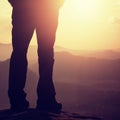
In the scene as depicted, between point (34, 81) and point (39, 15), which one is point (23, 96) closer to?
point (39, 15)

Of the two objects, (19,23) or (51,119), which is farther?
(19,23)

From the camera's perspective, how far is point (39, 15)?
10766 millimetres

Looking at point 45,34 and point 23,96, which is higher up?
point 45,34

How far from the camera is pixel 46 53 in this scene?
10969mm

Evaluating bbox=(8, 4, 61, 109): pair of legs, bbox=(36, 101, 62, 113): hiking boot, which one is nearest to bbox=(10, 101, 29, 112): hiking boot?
bbox=(8, 4, 61, 109): pair of legs

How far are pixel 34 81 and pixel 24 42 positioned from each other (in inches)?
1159

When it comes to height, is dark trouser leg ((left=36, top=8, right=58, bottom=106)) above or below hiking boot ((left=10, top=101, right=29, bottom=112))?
above

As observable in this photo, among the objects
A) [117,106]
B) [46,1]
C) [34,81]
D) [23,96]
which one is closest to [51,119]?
[23,96]

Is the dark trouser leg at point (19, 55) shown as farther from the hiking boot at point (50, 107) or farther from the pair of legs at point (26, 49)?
the hiking boot at point (50, 107)

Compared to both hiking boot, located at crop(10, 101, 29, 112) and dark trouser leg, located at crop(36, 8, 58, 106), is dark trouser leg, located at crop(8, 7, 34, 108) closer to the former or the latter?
hiking boot, located at crop(10, 101, 29, 112)

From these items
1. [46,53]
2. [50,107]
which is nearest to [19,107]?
[50,107]

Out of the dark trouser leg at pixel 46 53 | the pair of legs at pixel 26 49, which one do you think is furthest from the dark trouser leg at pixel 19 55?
the dark trouser leg at pixel 46 53

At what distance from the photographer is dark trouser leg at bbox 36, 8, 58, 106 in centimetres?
1081

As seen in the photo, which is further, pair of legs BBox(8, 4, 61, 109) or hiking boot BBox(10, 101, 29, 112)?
pair of legs BBox(8, 4, 61, 109)
